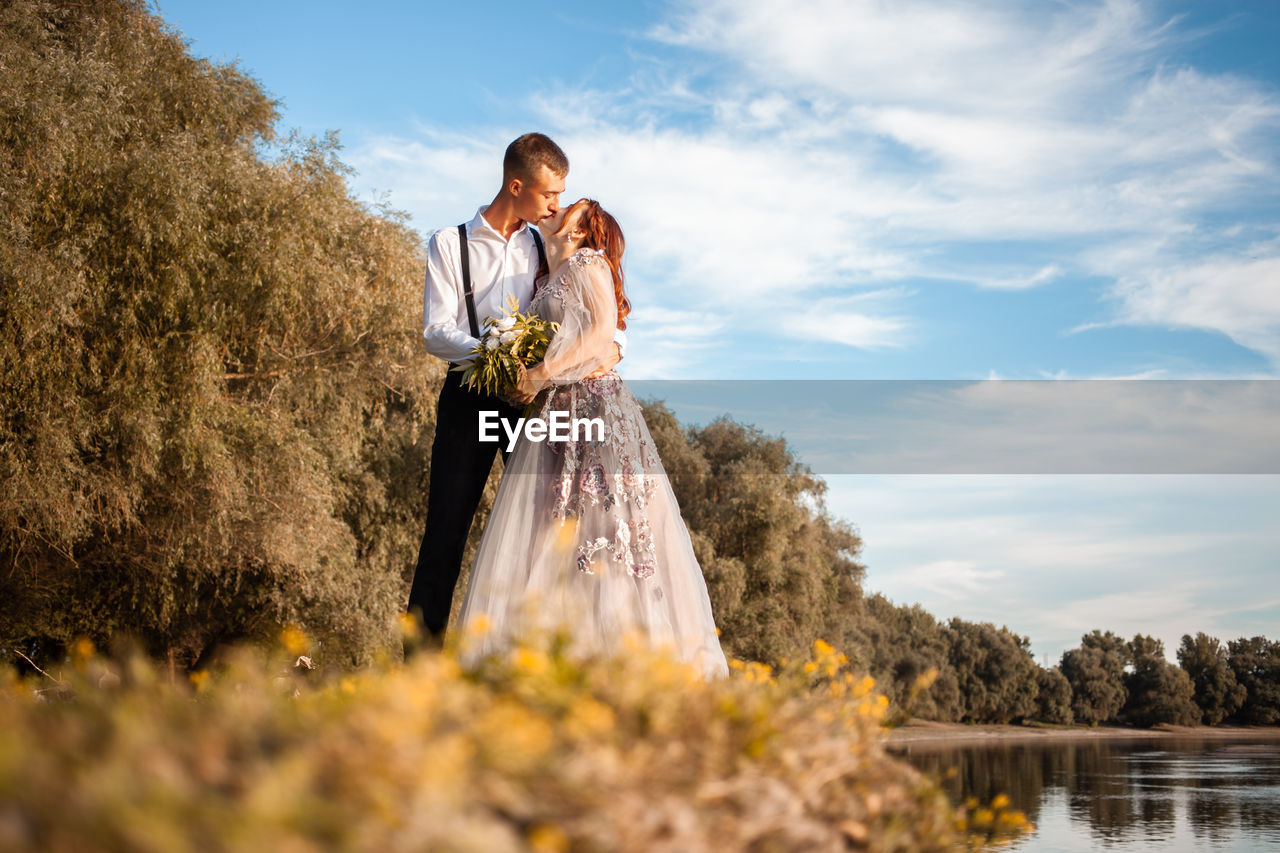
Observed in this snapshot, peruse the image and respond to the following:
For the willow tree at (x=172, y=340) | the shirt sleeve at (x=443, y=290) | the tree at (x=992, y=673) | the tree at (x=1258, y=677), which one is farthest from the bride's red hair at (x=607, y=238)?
the tree at (x=992, y=673)

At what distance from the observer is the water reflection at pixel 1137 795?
12592 millimetres

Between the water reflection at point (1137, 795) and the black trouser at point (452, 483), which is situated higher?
the black trouser at point (452, 483)

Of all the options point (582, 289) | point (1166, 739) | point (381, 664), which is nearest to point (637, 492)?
point (582, 289)

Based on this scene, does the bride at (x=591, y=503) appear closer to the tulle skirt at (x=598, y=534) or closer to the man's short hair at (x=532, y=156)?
the tulle skirt at (x=598, y=534)

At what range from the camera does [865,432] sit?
31.4 m

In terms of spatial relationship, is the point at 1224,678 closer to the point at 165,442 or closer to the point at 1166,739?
the point at 1166,739

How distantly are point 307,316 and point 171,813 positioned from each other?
13.9 m

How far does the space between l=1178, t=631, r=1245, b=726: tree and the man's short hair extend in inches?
2284

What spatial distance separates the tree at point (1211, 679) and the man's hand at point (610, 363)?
5779 cm

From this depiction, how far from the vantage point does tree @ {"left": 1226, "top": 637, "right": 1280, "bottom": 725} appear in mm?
50531

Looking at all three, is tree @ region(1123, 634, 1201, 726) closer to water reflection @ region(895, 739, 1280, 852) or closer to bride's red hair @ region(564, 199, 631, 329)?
water reflection @ region(895, 739, 1280, 852)

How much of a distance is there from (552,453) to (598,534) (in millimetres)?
477

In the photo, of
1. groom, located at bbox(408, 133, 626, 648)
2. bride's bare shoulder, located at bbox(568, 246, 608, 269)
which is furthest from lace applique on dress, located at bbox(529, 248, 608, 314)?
groom, located at bbox(408, 133, 626, 648)

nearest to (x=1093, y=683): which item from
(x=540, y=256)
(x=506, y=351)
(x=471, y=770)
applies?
(x=540, y=256)
